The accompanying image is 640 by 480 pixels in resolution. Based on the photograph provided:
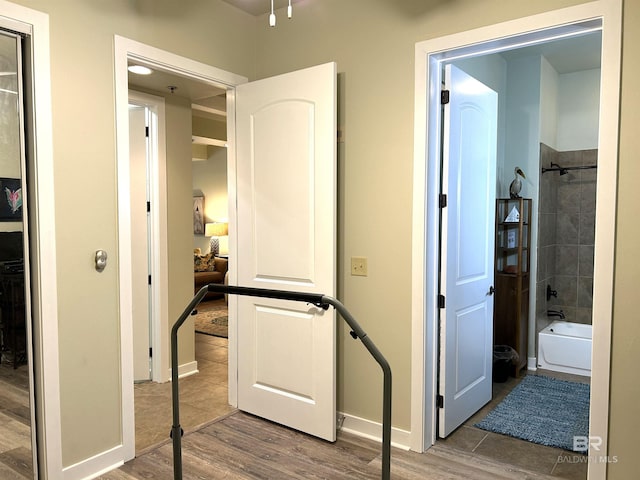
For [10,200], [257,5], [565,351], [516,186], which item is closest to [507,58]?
[516,186]

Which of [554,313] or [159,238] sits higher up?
[159,238]

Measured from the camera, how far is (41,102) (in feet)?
7.31

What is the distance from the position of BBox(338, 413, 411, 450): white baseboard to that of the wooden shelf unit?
1799 mm

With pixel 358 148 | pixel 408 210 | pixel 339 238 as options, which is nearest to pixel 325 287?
pixel 339 238

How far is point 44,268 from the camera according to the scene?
7.43 feet

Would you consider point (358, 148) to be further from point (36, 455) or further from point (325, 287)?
point (36, 455)

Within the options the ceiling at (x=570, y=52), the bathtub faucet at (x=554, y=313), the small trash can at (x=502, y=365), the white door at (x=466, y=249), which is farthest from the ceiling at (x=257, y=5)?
the bathtub faucet at (x=554, y=313)

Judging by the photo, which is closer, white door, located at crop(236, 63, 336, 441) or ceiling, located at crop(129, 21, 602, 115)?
white door, located at crop(236, 63, 336, 441)

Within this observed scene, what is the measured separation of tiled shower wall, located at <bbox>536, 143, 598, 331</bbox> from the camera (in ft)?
15.9

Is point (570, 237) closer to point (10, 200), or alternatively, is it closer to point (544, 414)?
point (544, 414)

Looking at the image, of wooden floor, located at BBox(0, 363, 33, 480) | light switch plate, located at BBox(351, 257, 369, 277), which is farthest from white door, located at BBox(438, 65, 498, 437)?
wooden floor, located at BBox(0, 363, 33, 480)

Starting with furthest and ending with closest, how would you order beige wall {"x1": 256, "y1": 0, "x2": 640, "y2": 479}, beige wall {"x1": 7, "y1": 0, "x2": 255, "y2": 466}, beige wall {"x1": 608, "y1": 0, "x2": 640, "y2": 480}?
beige wall {"x1": 256, "y1": 0, "x2": 640, "y2": 479} < beige wall {"x1": 7, "y1": 0, "x2": 255, "y2": 466} < beige wall {"x1": 608, "y1": 0, "x2": 640, "y2": 480}

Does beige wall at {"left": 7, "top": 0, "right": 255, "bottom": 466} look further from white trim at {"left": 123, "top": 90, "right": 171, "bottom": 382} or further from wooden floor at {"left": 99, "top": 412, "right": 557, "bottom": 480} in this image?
white trim at {"left": 123, "top": 90, "right": 171, "bottom": 382}

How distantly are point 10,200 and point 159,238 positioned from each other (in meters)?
1.72
